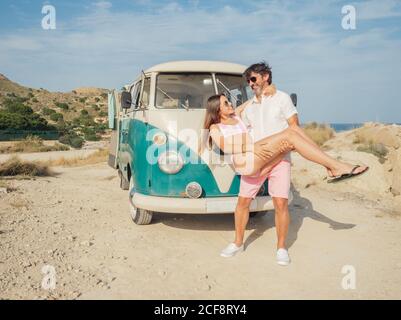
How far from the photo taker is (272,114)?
4.18m

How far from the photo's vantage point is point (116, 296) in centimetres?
349

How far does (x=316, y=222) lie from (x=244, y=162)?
2.43 metres

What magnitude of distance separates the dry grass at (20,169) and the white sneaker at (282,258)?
7160 mm

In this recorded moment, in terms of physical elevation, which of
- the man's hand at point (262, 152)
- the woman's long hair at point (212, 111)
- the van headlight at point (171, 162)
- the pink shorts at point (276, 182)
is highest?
the woman's long hair at point (212, 111)

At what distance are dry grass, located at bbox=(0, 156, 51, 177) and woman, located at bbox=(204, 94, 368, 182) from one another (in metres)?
6.73

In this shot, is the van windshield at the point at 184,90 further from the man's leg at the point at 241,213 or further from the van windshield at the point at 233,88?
the man's leg at the point at 241,213

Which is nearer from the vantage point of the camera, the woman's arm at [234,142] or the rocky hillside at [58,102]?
the woman's arm at [234,142]

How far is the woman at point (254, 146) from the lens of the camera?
402cm

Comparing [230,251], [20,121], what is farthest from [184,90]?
[20,121]

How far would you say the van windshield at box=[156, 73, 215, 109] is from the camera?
542 centimetres

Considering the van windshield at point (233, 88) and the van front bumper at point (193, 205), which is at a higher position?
the van windshield at point (233, 88)

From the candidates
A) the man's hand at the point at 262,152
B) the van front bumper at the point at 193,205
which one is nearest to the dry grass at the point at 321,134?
the van front bumper at the point at 193,205

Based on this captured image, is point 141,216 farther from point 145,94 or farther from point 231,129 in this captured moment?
point 231,129

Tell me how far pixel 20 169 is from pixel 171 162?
6379 millimetres
